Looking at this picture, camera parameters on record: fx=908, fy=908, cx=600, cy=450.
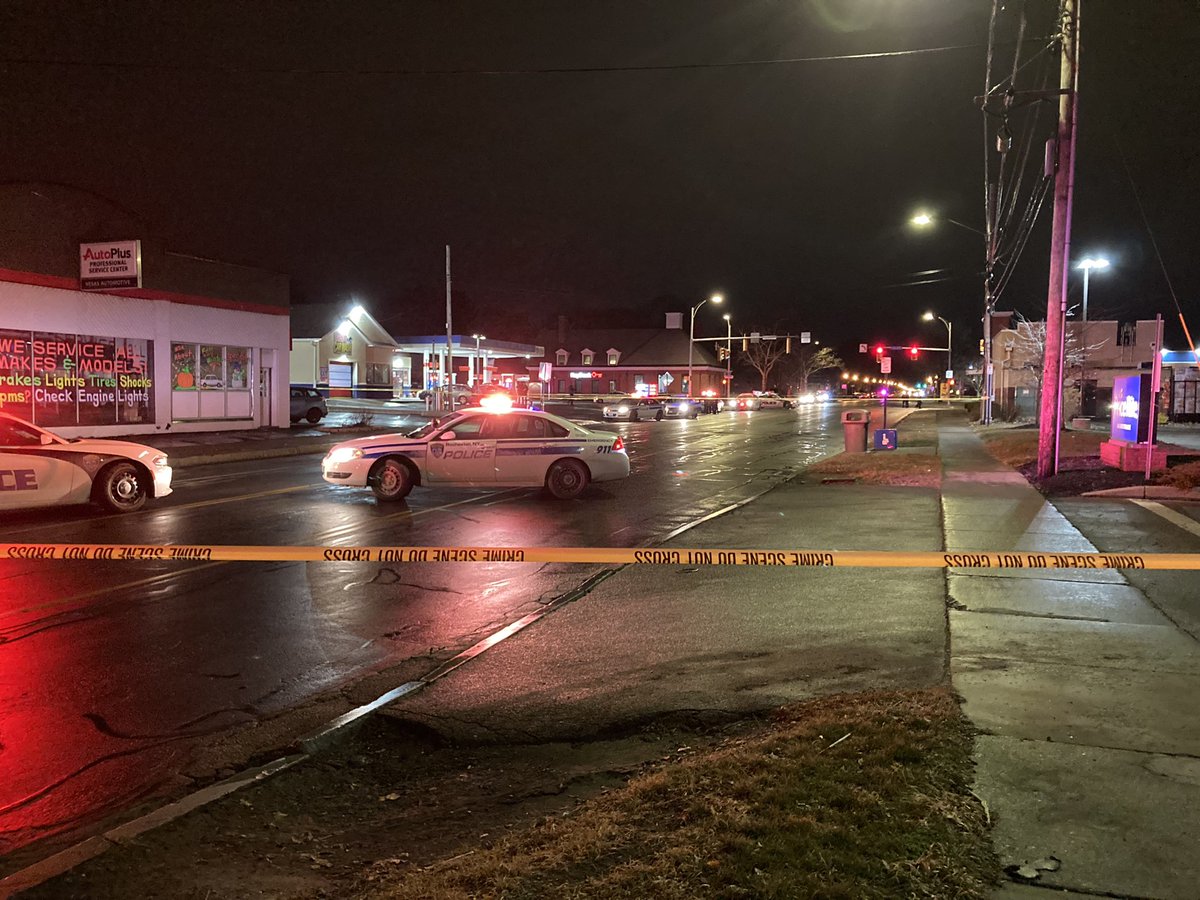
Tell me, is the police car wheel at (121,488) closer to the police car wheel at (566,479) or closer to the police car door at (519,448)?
the police car door at (519,448)

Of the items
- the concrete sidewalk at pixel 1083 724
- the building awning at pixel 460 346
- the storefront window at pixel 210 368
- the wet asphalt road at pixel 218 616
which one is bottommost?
the wet asphalt road at pixel 218 616

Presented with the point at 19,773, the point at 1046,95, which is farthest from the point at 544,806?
the point at 1046,95

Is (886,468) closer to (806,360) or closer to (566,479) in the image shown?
(566,479)

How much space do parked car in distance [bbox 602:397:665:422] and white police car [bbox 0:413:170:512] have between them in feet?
107

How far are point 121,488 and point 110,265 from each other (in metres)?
13.4

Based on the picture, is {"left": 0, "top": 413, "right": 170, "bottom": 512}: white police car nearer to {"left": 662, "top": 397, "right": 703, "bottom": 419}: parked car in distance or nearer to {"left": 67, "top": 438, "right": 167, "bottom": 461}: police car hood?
{"left": 67, "top": 438, "right": 167, "bottom": 461}: police car hood

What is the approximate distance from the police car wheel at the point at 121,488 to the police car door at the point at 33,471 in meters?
0.26

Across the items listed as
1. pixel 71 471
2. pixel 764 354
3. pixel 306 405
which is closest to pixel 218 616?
pixel 71 471

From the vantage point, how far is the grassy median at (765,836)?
121 inches

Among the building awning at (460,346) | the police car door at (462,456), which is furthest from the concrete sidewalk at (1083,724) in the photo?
the building awning at (460,346)

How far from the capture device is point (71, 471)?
452 inches

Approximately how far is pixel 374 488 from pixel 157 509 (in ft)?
9.80

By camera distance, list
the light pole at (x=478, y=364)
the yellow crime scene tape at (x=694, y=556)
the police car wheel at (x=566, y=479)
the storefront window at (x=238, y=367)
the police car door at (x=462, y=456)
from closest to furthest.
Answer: the yellow crime scene tape at (x=694, y=556) → the police car door at (x=462, y=456) → the police car wheel at (x=566, y=479) → the storefront window at (x=238, y=367) → the light pole at (x=478, y=364)

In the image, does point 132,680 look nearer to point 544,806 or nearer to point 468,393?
point 544,806
